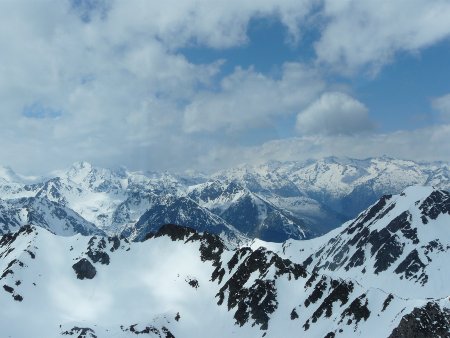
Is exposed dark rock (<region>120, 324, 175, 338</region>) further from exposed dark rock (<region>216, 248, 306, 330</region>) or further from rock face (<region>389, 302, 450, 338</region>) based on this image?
rock face (<region>389, 302, 450, 338</region>)


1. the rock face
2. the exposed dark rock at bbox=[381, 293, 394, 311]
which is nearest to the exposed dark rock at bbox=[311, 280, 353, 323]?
the exposed dark rock at bbox=[381, 293, 394, 311]

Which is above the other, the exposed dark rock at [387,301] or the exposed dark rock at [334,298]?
the exposed dark rock at [334,298]

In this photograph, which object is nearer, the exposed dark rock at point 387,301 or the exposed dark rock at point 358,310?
the exposed dark rock at point 387,301

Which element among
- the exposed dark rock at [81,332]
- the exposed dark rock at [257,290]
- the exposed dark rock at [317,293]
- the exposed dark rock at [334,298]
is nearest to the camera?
the exposed dark rock at [334,298]

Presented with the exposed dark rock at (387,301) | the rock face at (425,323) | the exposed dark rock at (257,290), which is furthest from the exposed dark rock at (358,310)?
the exposed dark rock at (257,290)

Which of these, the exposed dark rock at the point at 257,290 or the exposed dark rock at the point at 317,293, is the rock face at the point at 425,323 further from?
the exposed dark rock at the point at 257,290

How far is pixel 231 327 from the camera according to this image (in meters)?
178

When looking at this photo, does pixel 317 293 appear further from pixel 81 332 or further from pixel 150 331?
pixel 81 332

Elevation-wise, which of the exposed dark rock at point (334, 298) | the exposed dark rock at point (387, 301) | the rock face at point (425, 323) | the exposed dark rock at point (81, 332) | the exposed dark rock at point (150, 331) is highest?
the exposed dark rock at point (81, 332)

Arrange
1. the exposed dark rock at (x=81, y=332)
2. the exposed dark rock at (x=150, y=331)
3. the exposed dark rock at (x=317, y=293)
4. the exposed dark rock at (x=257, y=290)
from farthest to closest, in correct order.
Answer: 1. the exposed dark rock at (x=150, y=331)
2. the exposed dark rock at (x=81, y=332)
3. the exposed dark rock at (x=257, y=290)
4. the exposed dark rock at (x=317, y=293)

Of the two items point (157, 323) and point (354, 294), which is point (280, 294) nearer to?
point (354, 294)

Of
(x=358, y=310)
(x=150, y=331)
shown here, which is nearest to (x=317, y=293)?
(x=358, y=310)

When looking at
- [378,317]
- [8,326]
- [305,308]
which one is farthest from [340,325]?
[8,326]

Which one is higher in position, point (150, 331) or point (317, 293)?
point (150, 331)
